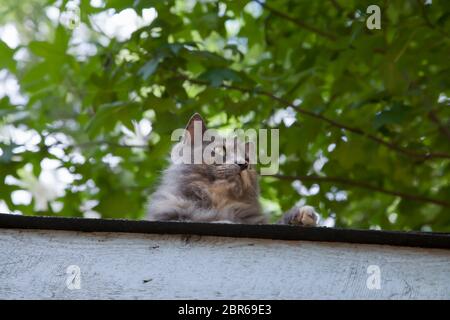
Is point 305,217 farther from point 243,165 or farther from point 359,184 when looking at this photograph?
point 359,184

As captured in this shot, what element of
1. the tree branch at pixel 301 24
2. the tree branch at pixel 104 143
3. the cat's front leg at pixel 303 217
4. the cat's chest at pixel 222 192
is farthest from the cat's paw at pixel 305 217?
the tree branch at pixel 104 143

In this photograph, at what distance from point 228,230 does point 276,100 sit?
2116mm

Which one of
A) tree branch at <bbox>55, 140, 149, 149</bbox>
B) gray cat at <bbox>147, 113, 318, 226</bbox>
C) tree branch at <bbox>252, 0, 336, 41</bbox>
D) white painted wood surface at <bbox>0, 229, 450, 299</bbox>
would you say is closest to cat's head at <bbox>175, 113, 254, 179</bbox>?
gray cat at <bbox>147, 113, 318, 226</bbox>

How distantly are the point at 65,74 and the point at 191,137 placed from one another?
122cm

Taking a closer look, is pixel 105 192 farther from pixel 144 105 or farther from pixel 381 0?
pixel 381 0

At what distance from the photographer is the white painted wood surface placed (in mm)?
2412

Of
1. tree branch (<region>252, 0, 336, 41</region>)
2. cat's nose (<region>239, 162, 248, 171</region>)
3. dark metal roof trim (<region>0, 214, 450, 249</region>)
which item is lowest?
dark metal roof trim (<region>0, 214, 450, 249</region>)

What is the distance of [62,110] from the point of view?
533 centimetres

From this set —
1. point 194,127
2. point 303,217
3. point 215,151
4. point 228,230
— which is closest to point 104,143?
point 194,127

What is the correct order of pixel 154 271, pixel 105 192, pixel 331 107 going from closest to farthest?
pixel 154 271
pixel 331 107
pixel 105 192

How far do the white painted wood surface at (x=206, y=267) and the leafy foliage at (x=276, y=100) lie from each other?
164cm

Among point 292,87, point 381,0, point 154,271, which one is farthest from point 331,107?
point 154,271

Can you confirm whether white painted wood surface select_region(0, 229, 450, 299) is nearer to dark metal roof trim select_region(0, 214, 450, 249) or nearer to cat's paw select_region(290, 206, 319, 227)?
dark metal roof trim select_region(0, 214, 450, 249)
